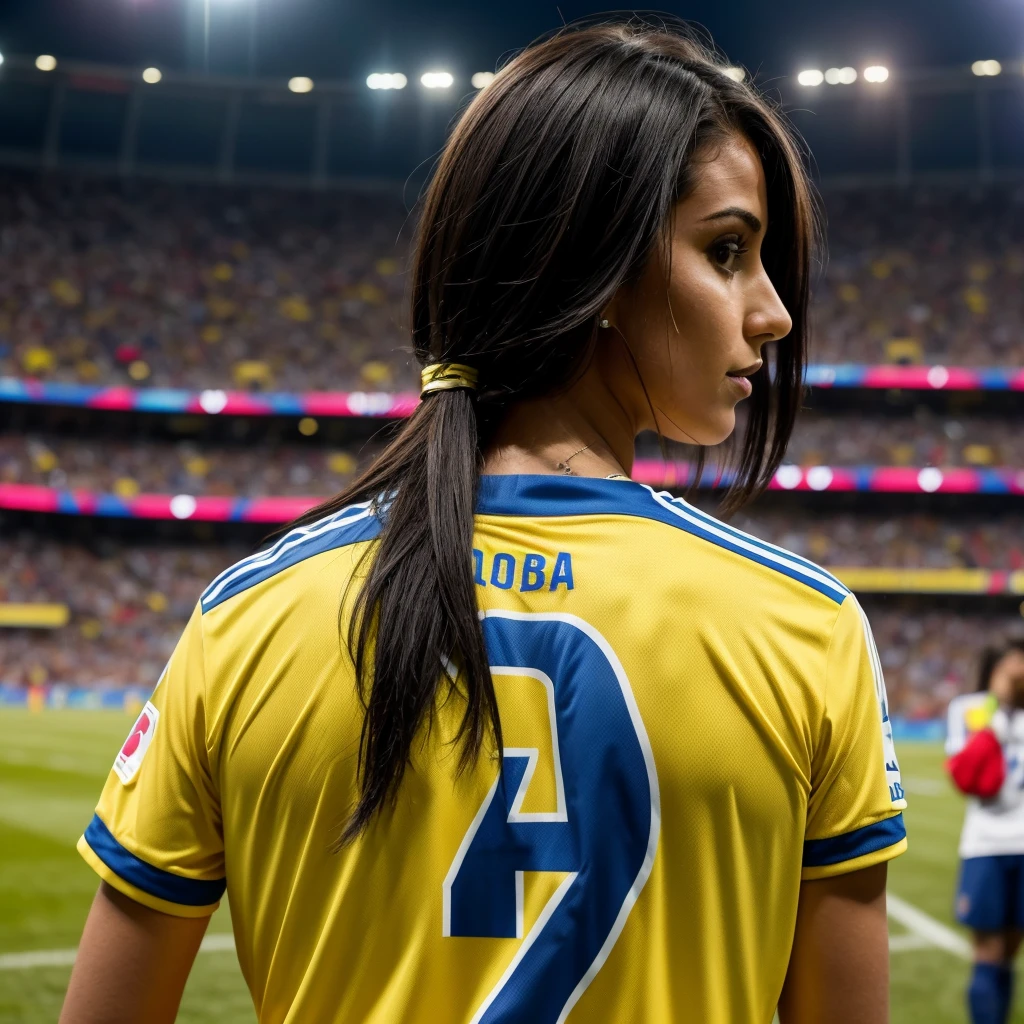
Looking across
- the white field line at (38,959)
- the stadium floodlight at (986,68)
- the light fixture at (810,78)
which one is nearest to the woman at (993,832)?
the white field line at (38,959)

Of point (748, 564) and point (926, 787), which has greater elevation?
point (748, 564)

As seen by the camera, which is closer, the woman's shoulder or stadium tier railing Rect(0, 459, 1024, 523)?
the woman's shoulder

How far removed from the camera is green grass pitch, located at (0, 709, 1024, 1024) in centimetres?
522

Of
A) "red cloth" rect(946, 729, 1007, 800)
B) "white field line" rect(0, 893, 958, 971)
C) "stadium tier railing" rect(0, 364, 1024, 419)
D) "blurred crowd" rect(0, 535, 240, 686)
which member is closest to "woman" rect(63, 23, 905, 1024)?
"red cloth" rect(946, 729, 1007, 800)

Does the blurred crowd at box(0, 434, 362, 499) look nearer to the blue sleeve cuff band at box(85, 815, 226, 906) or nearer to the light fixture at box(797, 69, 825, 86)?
the light fixture at box(797, 69, 825, 86)

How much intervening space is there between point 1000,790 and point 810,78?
2388 centimetres

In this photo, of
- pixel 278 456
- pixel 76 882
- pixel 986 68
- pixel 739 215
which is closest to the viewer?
pixel 739 215

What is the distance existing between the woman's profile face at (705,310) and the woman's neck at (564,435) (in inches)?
0.9

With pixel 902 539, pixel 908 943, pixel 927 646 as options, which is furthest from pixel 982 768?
pixel 902 539

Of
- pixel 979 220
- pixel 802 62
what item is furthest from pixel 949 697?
pixel 802 62

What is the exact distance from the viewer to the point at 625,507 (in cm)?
92

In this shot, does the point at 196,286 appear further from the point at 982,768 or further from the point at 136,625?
the point at 982,768

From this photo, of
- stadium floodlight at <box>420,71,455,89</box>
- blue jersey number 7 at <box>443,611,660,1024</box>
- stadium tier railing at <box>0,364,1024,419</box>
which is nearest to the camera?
blue jersey number 7 at <box>443,611,660,1024</box>

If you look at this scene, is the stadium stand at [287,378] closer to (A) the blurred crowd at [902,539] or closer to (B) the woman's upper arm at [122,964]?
(A) the blurred crowd at [902,539]
